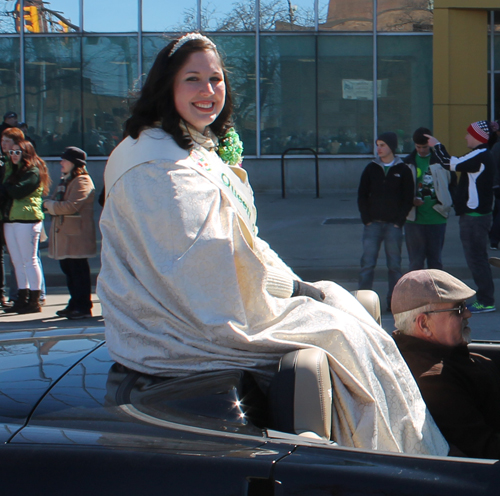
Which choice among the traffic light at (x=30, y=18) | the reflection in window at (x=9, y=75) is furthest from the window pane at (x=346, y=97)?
the reflection in window at (x=9, y=75)

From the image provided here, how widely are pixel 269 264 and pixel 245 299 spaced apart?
485 millimetres

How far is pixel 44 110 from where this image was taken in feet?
55.1

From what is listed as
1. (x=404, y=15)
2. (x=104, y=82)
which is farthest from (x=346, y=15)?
(x=104, y=82)

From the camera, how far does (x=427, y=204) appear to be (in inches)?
287

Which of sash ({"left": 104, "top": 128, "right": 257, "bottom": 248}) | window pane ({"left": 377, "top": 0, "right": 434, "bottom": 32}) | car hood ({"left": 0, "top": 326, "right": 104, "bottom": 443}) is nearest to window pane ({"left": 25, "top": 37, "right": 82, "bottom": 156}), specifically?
window pane ({"left": 377, "top": 0, "right": 434, "bottom": 32})

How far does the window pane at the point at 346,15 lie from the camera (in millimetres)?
16672

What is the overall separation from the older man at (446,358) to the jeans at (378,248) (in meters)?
4.76

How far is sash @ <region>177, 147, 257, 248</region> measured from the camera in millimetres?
2301

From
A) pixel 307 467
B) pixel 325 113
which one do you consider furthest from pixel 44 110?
pixel 307 467

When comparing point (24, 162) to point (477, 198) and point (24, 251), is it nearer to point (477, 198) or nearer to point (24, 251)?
point (24, 251)

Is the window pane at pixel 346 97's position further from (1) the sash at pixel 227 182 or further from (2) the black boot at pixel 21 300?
(1) the sash at pixel 227 182

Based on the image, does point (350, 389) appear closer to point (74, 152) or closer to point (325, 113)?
point (74, 152)

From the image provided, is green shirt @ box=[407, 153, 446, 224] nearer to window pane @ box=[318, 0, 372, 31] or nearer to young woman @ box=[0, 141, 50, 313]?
young woman @ box=[0, 141, 50, 313]

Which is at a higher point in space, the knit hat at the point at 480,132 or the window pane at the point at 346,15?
the window pane at the point at 346,15
